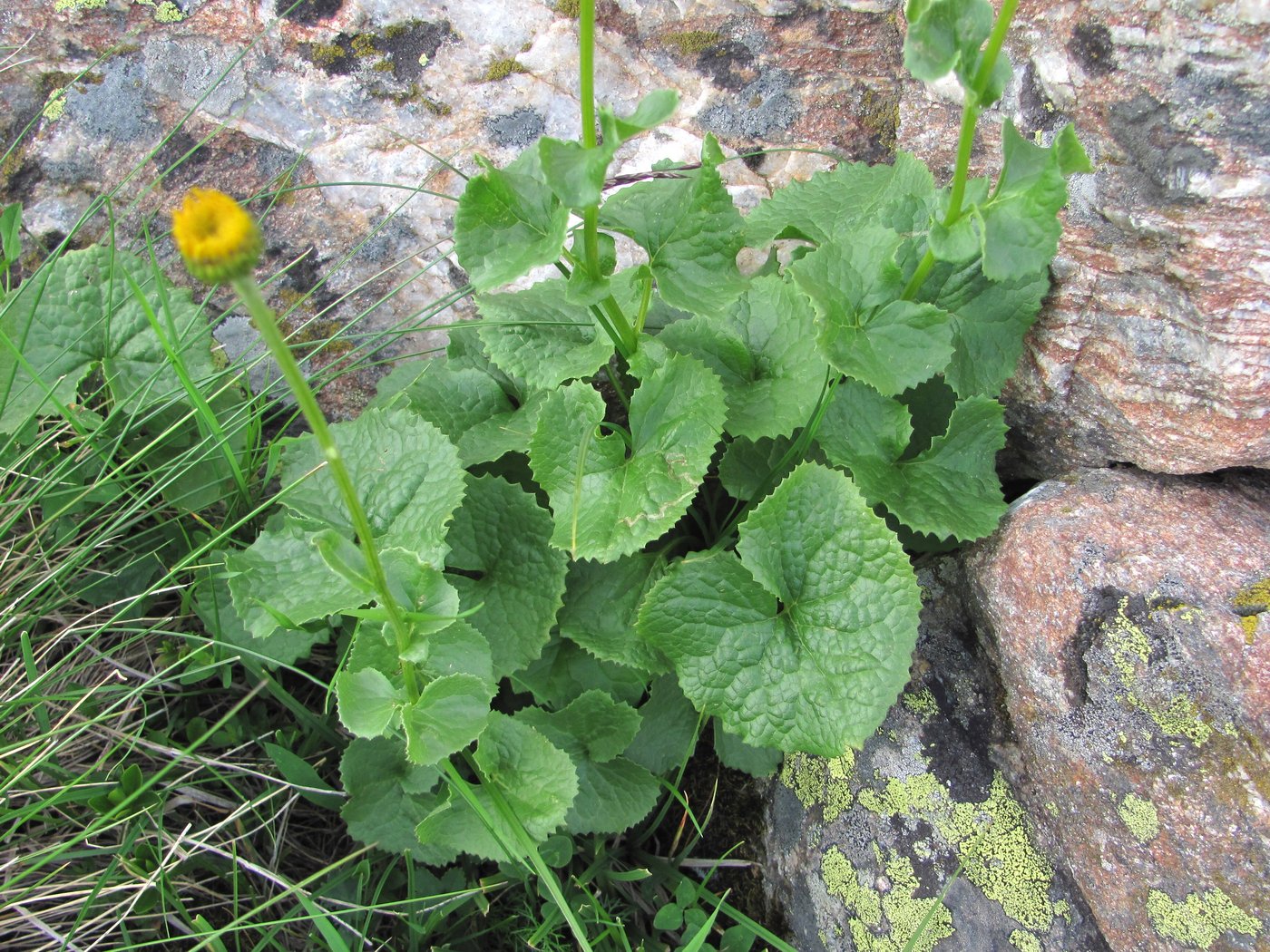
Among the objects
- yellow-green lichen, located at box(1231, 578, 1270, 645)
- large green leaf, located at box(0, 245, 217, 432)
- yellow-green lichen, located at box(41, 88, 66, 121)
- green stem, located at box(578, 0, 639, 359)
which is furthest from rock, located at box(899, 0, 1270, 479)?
yellow-green lichen, located at box(41, 88, 66, 121)

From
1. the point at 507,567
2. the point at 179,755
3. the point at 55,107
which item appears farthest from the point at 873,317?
the point at 55,107

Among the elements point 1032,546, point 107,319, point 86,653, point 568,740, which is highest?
point 107,319

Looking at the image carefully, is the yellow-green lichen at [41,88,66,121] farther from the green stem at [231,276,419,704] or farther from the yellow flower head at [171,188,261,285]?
the yellow flower head at [171,188,261,285]

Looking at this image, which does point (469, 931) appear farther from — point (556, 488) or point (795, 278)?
point (795, 278)

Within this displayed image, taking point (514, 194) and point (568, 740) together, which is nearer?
point (514, 194)

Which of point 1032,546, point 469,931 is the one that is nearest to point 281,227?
point 469,931

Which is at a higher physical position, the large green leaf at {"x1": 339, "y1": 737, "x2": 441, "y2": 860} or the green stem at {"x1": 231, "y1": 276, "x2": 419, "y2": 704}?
the green stem at {"x1": 231, "y1": 276, "x2": 419, "y2": 704}
